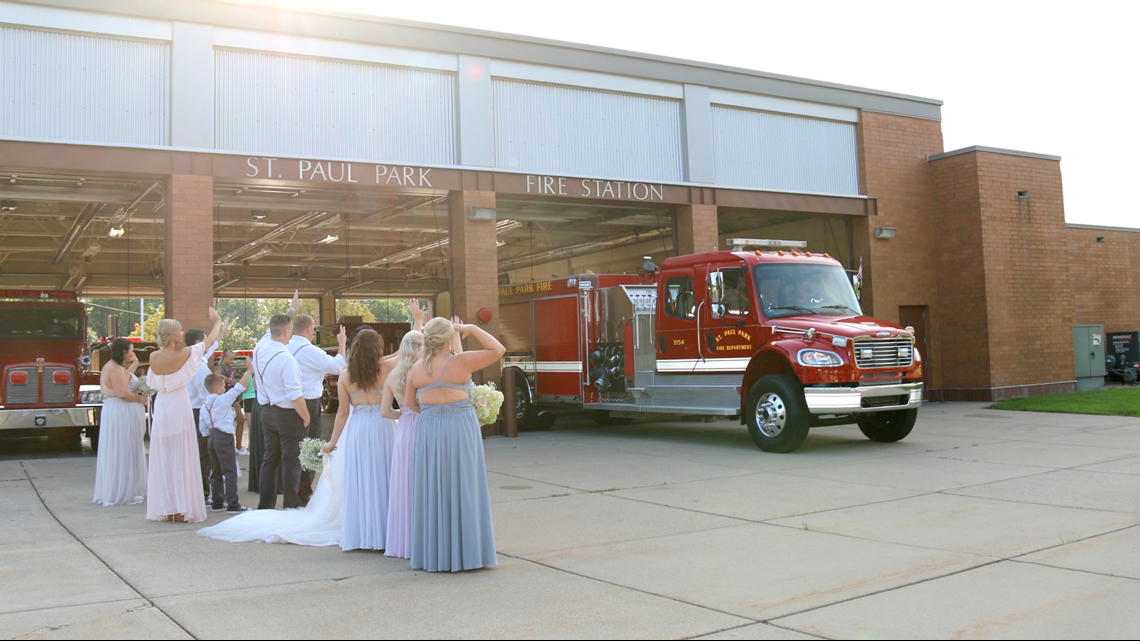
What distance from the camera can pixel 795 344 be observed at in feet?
40.7

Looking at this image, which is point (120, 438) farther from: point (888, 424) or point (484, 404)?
point (888, 424)

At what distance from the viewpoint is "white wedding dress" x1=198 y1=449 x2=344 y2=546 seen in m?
7.48

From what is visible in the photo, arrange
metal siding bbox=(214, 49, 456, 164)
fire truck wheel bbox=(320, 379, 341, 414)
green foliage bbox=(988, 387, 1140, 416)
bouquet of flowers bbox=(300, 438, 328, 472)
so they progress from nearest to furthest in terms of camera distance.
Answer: bouquet of flowers bbox=(300, 438, 328, 472)
metal siding bbox=(214, 49, 456, 164)
green foliage bbox=(988, 387, 1140, 416)
fire truck wheel bbox=(320, 379, 341, 414)

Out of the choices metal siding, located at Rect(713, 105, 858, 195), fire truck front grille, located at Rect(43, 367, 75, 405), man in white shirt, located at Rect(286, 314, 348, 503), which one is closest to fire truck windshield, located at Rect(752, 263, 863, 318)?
metal siding, located at Rect(713, 105, 858, 195)

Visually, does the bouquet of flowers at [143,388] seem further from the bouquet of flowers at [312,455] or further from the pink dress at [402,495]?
the pink dress at [402,495]

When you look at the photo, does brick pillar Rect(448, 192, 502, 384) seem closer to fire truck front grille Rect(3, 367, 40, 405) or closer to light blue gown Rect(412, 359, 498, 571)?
fire truck front grille Rect(3, 367, 40, 405)

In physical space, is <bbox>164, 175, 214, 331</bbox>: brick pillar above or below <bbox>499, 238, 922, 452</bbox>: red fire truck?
above

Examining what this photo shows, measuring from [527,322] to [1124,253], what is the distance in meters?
19.2

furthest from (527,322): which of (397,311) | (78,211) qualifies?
Answer: (397,311)

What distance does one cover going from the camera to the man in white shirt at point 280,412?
27.3 ft

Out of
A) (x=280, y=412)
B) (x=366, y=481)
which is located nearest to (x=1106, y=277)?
(x=280, y=412)

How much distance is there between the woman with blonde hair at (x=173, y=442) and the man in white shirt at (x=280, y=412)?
0.62 metres

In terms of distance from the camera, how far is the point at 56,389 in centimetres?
1461

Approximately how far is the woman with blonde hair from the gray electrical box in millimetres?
22339
